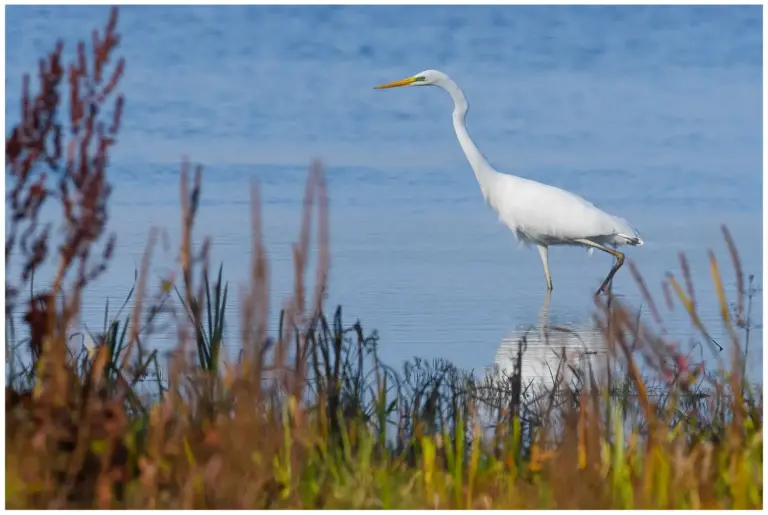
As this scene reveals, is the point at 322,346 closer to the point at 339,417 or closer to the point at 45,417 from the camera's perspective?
the point at 339,417

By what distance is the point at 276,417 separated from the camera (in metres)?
2.59

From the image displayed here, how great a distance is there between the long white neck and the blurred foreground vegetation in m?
5.16

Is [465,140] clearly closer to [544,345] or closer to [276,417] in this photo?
[544,345]

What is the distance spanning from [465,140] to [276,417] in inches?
247

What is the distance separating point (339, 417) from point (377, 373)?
8.3 inches

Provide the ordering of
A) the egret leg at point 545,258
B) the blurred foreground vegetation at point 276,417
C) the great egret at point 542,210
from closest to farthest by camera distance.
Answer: the blurred foreground vegetation at point 276,417 → the egret leg at point 545,258 → the great egret at point 542,210

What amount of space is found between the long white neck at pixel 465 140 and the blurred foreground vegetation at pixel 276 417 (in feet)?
16.9

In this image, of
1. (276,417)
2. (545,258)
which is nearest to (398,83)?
(545,258)

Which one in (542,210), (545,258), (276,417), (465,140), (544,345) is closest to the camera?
(276,417)

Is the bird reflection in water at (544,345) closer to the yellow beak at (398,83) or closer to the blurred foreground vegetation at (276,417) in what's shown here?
the blurred foreground vegetation at (276,417)

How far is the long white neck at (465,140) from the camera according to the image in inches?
326

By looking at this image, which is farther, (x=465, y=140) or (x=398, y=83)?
(x=465, y=140)

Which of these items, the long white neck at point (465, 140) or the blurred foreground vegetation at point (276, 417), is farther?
the long white neck at point (465, 140)

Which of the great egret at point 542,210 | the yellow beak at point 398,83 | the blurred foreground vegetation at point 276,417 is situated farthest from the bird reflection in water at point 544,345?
the great egret at point 542,210
